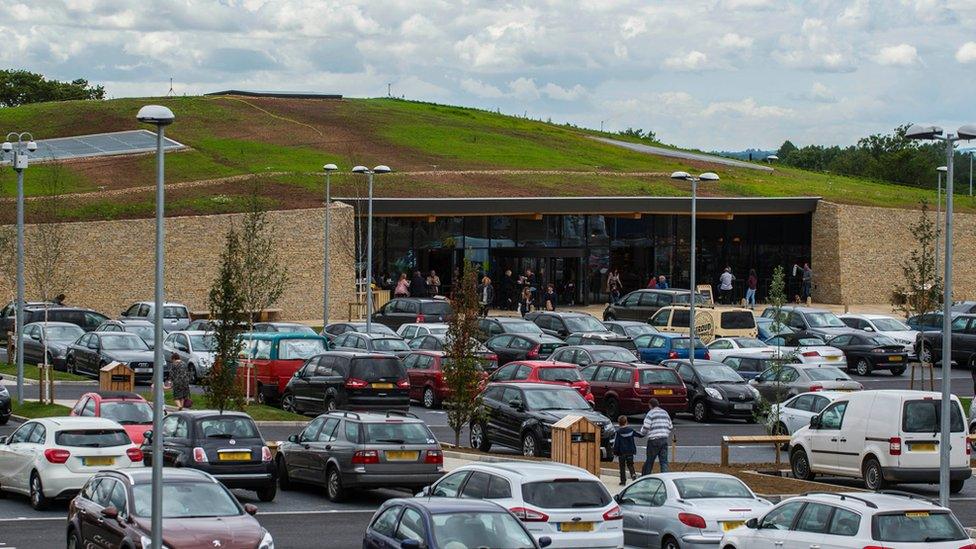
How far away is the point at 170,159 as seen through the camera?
75000 millimetres

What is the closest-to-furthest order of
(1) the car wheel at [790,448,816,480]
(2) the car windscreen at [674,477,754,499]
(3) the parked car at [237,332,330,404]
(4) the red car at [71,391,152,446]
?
(2) the car windscreen at [674,477,754,499]
(1) the car wheel at [790,448,816,480]
(4) the red car at [71,391,152,446]
(3) the parked car at [237,332,330,404]

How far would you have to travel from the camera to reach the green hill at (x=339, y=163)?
6562 cm

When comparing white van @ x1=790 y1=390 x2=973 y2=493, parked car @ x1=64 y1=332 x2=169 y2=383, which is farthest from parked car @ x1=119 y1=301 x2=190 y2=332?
white van @ x1=790 y1=390 x2=973 y2=493

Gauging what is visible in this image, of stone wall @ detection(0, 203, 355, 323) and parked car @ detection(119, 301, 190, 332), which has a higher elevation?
stone wall @ detection(0, 203, 355, 323)

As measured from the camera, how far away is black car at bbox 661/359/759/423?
35781 mm

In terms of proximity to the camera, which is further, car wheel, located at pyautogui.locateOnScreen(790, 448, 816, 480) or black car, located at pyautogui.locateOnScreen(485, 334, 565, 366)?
black car, located at pyautogui.locateOnScreen(485, 334, 565, 366)

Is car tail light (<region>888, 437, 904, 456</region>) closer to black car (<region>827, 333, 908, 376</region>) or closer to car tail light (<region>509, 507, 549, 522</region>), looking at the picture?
car tail light (<region>509, 507, 549, 522</region>)

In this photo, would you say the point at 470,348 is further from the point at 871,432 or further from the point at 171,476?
the point at 171,476

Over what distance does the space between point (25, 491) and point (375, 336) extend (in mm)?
20147

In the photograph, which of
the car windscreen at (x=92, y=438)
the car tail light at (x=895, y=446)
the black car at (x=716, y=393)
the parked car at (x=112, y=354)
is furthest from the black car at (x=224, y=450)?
the parked car at (x=112, y=354)

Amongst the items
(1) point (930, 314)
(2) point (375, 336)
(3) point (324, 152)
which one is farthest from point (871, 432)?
(3) point (324, 152)

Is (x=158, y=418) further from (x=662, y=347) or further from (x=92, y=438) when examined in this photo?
(x=662, y=347)

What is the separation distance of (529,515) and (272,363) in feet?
68.0

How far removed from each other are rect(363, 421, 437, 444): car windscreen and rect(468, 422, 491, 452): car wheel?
6.03 meters
